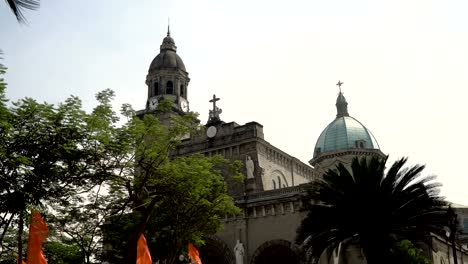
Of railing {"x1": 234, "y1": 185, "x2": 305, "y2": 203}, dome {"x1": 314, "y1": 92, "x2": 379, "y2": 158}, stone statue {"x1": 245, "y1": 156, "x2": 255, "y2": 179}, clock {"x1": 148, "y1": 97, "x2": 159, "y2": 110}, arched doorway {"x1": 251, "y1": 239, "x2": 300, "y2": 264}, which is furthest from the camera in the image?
dome {"x1": 314, "y1": 92, "x2": 379, "y2": 158}

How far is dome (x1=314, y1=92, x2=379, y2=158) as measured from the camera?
69.6 m

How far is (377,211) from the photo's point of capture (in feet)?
83.4

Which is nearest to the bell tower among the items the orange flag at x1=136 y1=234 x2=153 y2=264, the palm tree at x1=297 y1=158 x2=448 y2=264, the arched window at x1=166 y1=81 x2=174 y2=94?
the arched window at x1=166 y1=81 x2=174 y2=94

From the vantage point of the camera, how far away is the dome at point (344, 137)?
69.6 m

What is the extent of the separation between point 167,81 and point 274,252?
2236cm

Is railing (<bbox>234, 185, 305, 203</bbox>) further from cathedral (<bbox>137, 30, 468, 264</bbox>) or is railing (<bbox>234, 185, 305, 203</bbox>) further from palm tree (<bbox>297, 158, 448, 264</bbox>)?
palm tree (<bbox>297, 158, 448, 264</bbox>)

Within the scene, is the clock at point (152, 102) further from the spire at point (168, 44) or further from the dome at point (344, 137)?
the dome at point (344, 137)

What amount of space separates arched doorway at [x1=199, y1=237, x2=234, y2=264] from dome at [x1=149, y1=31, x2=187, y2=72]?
20.9 meters

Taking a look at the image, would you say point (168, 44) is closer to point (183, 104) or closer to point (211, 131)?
point (183, 104)

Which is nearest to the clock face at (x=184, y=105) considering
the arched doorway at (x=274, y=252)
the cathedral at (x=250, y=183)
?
the cathedral at (x=250, y=183)

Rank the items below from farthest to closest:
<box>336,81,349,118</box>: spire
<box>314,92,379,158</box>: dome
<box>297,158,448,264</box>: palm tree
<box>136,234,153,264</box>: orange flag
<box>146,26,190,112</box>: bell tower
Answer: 1. <box>336,81,349,118</box>: spire
2. <box>314,92,379,158</box>: dome
3. <box>146,26,190,112</box>: bell tower
4. <box>297,158,448,264</box>: palm tree
5. <box>136,234,153,264</box>: orange flag

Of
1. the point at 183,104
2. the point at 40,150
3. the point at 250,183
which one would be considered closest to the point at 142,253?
the point at 40,150

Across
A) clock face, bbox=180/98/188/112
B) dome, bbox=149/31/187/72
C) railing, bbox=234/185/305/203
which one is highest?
dome, bbox=149/31/187/72

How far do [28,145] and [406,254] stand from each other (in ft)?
83.9
